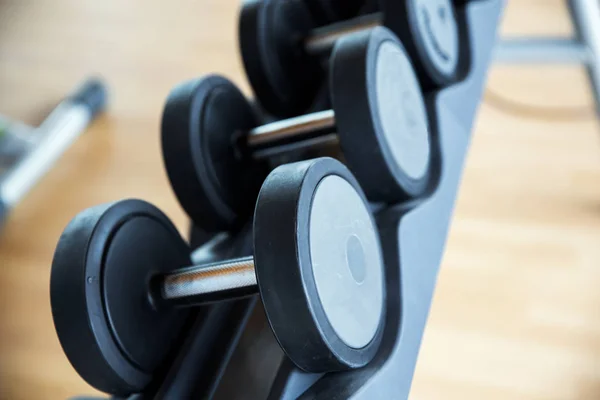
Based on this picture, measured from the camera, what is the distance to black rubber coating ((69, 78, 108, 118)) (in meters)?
1.69

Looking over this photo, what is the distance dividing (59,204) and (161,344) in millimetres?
1070

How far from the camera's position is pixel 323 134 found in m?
0.68

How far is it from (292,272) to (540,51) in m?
1.24

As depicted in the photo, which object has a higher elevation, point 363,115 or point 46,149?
point 363,115

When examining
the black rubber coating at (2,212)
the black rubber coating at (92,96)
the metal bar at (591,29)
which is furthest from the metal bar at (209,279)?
the black rubber coating at (92,96)

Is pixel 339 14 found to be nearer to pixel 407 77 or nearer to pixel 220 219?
pixel 407 77

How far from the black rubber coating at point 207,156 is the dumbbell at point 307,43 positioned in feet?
0.24

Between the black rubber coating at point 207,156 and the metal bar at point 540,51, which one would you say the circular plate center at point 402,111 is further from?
the metal bar at point 540,51

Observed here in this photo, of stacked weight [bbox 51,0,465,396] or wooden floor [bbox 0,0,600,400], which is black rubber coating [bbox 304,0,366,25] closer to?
stacked weight [bbox 51,0,465,396]

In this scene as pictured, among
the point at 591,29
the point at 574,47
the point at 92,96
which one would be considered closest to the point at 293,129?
the point at 591,29

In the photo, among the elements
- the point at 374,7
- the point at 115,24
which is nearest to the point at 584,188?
the point at 374,7

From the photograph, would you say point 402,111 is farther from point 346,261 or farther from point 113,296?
point 113,296

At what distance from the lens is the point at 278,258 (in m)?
0.48

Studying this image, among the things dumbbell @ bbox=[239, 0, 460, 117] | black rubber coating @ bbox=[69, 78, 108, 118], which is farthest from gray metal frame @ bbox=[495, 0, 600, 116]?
black rubber coating @ bbox=[69, 78, 108, 118]
